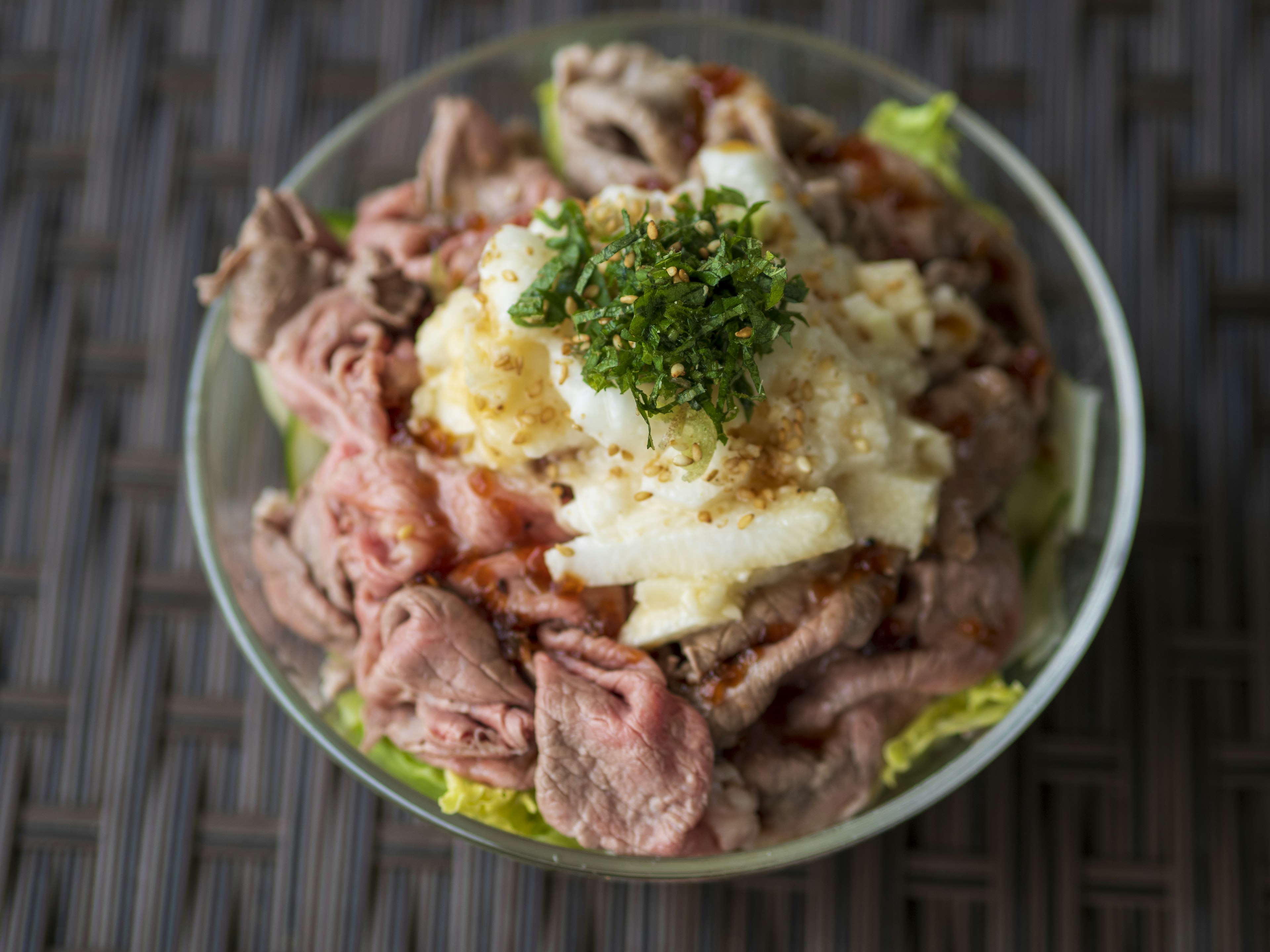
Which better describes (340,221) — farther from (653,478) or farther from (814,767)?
(814,767)

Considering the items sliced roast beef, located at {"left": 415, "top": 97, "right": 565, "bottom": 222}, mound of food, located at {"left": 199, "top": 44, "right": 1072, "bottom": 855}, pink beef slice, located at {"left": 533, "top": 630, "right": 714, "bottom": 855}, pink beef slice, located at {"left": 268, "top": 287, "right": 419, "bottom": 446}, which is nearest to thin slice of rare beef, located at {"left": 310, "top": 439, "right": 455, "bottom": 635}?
mound of food, located at {"left": 199, "top": 44, "right": 1072, "bottom": 855}

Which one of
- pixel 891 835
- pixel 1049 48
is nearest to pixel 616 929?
pixel 891 835

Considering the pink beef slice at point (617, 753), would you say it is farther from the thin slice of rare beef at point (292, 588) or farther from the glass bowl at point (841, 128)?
the thin slice of rare beef at point (292, 588)

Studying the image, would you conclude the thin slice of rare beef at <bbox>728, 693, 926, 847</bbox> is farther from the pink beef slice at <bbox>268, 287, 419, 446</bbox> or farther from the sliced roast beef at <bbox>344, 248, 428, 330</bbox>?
the sliced roast beef at <bbox>344, 248, 428, 330</bbox>

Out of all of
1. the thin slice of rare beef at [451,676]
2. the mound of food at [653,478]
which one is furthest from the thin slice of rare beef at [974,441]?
the thin slice of rare beef at [451,676]

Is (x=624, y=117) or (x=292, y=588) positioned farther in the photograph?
(x=624, y=117)

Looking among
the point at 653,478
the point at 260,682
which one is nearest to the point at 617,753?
the point at 653,478
